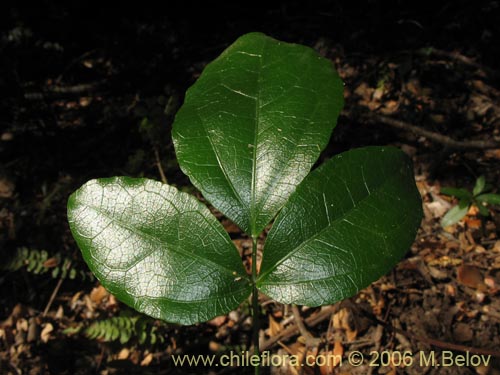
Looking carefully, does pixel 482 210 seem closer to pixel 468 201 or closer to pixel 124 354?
pixel 468 201

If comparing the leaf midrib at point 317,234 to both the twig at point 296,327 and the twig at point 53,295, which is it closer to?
the twig at point 296,327

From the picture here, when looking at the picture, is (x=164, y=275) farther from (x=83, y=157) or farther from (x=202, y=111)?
(x=83, y=157)

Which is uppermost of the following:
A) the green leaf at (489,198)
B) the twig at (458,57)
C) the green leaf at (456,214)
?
the twig at (458,57)

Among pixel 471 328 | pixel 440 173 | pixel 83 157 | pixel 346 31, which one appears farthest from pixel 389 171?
pixel 346 31

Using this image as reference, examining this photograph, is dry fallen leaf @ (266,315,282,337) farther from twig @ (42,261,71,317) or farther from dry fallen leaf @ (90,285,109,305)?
twig @ (42,261,71,317)

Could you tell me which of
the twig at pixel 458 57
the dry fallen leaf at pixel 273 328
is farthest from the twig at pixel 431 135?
the dry fallen leaf at pixel 273 328

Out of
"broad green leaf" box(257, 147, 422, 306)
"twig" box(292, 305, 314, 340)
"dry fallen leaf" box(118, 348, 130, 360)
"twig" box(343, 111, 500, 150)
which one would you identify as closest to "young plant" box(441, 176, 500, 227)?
"twig" box(343, 111, 500, 150)

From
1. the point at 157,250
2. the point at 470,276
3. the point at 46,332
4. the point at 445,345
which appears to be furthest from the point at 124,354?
the point at 470,276
